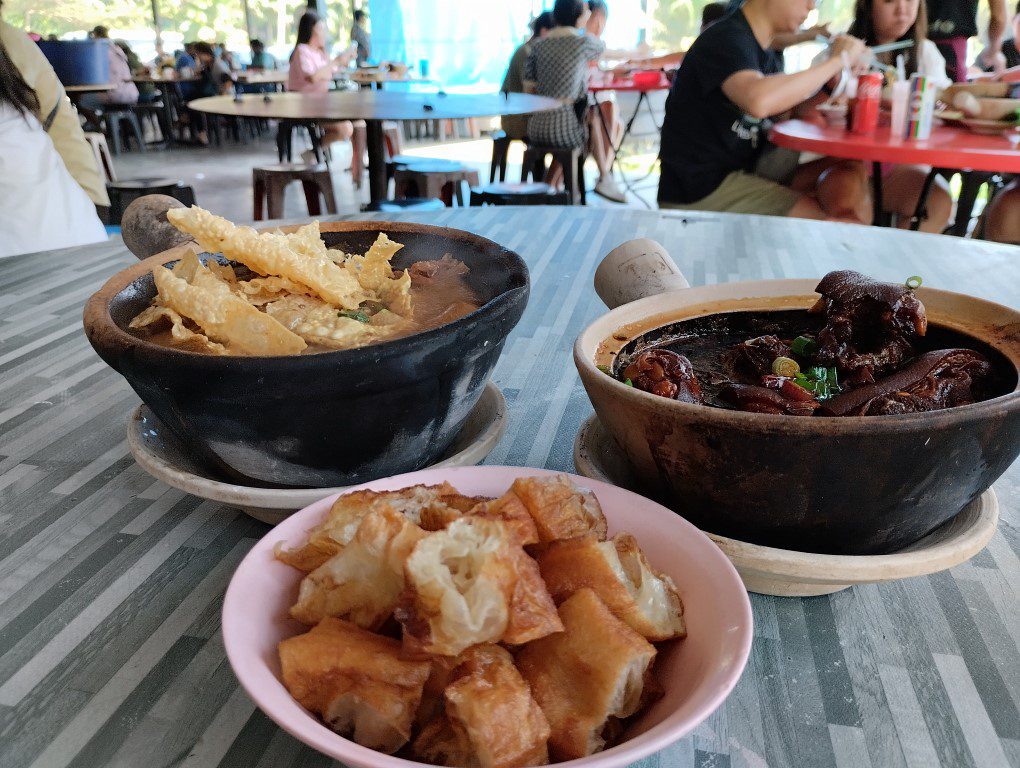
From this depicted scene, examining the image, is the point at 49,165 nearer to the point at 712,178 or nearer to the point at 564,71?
the point at 712,178

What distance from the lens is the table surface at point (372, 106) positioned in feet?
11.9

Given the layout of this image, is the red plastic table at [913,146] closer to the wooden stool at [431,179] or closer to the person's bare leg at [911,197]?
the person's bare leg at [911,197]

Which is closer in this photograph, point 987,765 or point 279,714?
point 279,714

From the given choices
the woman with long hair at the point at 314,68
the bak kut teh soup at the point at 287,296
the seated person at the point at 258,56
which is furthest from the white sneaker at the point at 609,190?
the seated person at the point at 258,56

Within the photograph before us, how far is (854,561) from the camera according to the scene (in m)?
0.57

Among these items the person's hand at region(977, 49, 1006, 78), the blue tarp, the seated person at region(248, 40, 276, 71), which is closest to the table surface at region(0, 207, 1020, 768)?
the person's hand at region(977, 49, 1006, 78)

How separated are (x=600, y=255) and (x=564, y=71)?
4.49m

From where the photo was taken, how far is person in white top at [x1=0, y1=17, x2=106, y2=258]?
264cm

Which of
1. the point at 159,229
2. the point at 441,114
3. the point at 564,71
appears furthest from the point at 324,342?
the point at 564,71

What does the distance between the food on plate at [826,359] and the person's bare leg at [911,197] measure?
11.8 feet

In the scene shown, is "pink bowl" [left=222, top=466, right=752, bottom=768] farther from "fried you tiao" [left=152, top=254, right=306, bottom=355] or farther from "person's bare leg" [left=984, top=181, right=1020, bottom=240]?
"person's bare leg" [left=984, top=181, right=1020, bottom=240]

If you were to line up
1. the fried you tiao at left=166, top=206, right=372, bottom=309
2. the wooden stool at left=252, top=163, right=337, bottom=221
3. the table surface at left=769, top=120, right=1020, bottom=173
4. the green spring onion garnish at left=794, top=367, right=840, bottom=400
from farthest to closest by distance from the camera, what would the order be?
1. the wooden stool at left=252, top=163, right=337, bottom=221
2. the table surface at left=769, top=120, right=1020, bottom=173
3. the fried you tiao at left=166, top=206, right=372, bottom=309
4. the green spring onion garnish at left=794, top=367, right=840, bottom=400

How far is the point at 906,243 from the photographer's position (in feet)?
5.74

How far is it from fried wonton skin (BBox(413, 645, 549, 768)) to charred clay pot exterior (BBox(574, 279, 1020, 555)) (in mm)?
237
